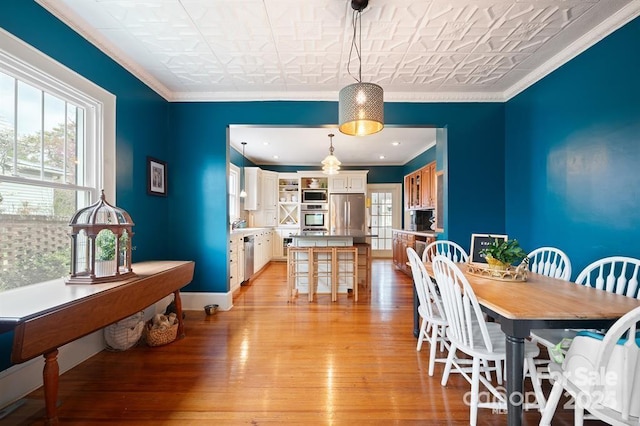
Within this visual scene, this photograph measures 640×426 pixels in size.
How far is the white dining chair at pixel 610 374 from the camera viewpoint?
3.24 ft

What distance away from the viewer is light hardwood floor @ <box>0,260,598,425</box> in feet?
5.08

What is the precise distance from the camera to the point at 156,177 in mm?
2980

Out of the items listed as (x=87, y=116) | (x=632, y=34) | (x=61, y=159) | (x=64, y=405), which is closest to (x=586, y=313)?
(x=632, y=34)

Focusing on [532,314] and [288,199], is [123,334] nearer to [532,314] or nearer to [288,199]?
[532,314]

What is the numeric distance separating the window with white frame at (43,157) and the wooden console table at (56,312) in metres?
0.22

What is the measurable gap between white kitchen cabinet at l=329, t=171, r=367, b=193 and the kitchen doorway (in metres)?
0.66

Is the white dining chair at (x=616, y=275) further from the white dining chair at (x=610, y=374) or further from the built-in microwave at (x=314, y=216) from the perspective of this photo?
the built-in microwave at (x=314, y=216)

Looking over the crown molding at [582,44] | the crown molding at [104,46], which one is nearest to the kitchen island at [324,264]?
the crown molding at [104,46]

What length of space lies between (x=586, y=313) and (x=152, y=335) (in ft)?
10.1

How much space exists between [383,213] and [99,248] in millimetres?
6461

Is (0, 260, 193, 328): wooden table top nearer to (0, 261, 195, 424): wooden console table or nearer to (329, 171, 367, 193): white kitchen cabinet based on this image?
(0, 261, 195, 424): wooden console table

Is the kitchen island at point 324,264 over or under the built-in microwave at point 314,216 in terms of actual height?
under

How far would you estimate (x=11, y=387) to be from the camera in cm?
162

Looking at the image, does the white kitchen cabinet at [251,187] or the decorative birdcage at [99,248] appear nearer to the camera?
the decorative birdcage at [99,248]
